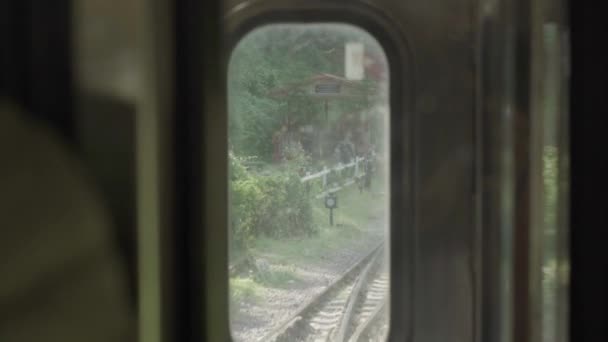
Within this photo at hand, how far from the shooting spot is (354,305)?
0.97 metres

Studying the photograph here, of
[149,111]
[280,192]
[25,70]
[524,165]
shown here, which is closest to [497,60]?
[524,165]

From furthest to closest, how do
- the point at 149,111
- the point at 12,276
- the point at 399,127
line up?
the point at 399,127 → the point at 149,111 → the point at 12,276

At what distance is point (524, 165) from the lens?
0.84 m

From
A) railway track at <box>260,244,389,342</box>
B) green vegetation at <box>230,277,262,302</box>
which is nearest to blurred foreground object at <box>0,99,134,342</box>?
green vegetation at <box>230,277,262,302</box>

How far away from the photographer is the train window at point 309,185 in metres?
0.91

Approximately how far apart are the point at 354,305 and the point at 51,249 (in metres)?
0.50

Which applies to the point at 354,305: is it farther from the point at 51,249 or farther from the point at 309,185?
the point at 51,249

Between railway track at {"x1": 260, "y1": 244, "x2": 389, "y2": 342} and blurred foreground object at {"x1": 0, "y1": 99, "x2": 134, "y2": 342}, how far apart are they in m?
0.38

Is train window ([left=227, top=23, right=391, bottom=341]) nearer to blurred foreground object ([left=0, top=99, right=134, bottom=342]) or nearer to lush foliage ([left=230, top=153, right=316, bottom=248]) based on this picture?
lush foliage ([left=230, top=153, right=316, bottom=248])

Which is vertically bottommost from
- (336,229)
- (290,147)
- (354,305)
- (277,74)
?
(354,305)

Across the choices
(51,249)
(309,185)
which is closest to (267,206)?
(309,185)

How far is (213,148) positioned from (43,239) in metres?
0.23

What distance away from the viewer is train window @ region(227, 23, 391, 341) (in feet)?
3.00
